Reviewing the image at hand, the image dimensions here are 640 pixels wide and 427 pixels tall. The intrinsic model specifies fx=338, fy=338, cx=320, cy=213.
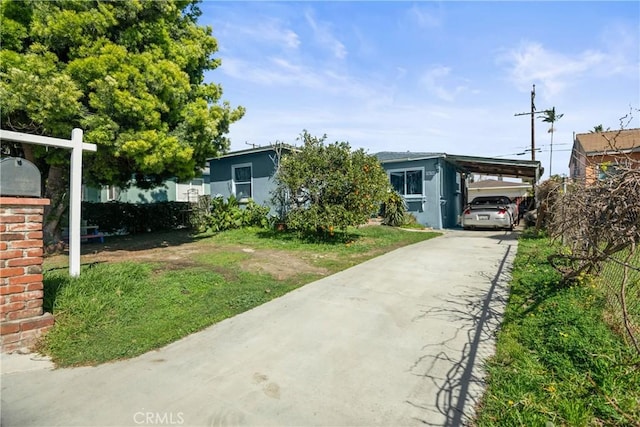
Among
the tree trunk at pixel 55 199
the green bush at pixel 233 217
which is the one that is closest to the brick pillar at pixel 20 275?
the tree trunk at pixel 55 199

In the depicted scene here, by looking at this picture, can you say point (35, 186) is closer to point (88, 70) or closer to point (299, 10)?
point (88, 70)

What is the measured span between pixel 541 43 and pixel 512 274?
236 inches

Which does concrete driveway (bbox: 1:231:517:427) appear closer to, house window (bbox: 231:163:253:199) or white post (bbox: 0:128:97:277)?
white post (bbox: 0:128:97:277)

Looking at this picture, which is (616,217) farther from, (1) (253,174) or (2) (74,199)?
(1) (253,174)

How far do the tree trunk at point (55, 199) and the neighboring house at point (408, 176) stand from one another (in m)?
6.34

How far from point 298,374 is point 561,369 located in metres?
2.25

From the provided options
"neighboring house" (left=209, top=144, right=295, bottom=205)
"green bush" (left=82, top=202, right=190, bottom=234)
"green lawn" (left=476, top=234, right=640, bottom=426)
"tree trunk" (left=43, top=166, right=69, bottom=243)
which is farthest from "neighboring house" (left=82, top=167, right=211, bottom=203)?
"green lawn" (left=476, top=234, right=640, bottom=426)

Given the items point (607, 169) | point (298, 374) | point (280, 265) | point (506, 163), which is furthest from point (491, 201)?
point (298, 374)

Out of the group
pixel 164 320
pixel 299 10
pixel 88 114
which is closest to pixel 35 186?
A: pixel 164 320

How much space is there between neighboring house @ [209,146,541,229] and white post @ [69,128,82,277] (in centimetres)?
845

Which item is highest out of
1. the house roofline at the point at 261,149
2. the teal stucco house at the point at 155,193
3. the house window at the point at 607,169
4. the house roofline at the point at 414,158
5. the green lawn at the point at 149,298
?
the house roofline at the point at 261,149

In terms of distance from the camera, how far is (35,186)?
3.69 meters

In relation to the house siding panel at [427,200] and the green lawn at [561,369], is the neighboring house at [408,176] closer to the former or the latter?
the house siding panel at [427,200]

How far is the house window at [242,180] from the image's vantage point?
14984 mm
